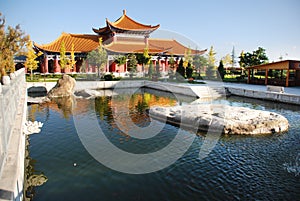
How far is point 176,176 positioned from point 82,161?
2.73m

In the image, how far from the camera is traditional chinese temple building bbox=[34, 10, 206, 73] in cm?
2971

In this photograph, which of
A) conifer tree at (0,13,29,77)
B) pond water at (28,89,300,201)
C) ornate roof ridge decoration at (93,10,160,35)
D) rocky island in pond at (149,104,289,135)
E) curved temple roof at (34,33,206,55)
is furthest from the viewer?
ornate roof ridge decoration at (93,10,160,35)

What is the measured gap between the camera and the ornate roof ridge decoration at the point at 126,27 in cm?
3193

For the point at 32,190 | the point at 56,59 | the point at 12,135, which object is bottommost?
the point at 32,190

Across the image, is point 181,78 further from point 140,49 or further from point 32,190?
point 32,190

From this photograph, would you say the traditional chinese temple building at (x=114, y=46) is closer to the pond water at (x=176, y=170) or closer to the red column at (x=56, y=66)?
the red column at (x=56, y=66)

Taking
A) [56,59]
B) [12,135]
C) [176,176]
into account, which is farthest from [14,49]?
[176,176]

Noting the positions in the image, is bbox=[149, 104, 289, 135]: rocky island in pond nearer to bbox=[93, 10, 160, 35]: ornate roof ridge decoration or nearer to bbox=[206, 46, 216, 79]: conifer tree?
bbox=[206, 46, 216, 79]: conifer tree

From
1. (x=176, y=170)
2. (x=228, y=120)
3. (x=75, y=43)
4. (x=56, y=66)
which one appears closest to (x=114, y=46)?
(x=75, y=43)

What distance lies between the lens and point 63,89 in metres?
19.0

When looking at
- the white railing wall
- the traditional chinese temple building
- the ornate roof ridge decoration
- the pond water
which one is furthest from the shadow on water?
the ornate roof ridge decoration

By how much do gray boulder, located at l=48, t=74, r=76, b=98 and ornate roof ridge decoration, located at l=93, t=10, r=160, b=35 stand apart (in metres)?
14.2

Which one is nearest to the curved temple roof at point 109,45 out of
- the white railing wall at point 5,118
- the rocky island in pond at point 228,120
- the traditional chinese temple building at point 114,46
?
the traditional chinese temple building at point 114,46

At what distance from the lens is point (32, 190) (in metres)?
5.32
